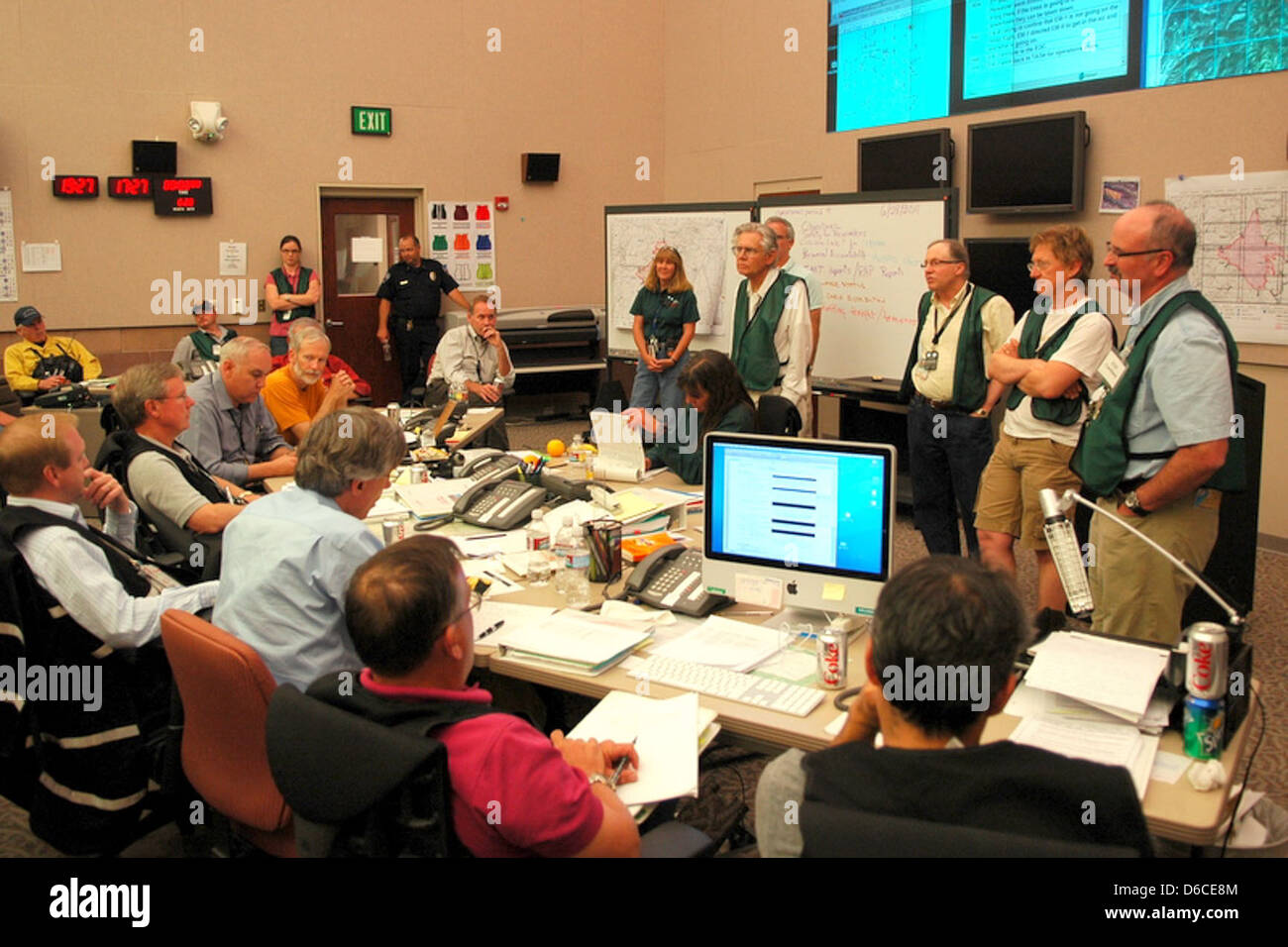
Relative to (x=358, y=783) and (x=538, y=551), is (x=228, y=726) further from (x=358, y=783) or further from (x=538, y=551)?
(x=538, y=551)

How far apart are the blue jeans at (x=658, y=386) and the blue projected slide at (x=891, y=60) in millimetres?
2311

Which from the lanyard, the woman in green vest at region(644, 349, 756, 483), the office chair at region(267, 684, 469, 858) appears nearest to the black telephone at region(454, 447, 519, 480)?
the woman in green vest at region(644, 349, 756, 483)

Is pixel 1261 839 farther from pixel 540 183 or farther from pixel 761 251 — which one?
pixel 540 183

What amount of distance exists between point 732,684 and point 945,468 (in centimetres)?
260

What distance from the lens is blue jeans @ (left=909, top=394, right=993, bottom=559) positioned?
4.31m

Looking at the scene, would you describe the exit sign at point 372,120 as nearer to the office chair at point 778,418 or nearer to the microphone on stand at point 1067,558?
the office chair at point 778,418

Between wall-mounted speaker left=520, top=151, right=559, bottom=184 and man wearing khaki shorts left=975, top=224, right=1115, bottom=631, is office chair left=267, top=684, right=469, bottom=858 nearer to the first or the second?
man wearing khaki shorts left=975, top=224, right=1115, bottom=631

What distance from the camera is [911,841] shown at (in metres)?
1.12

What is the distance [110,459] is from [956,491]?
322cm

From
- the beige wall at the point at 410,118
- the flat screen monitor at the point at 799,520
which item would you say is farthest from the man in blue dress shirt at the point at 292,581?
the beige wall at the point at 410,118

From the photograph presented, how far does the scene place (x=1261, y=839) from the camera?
6.09 feet

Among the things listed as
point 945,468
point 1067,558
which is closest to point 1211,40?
point 945,468

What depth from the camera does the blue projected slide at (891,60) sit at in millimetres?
6754
